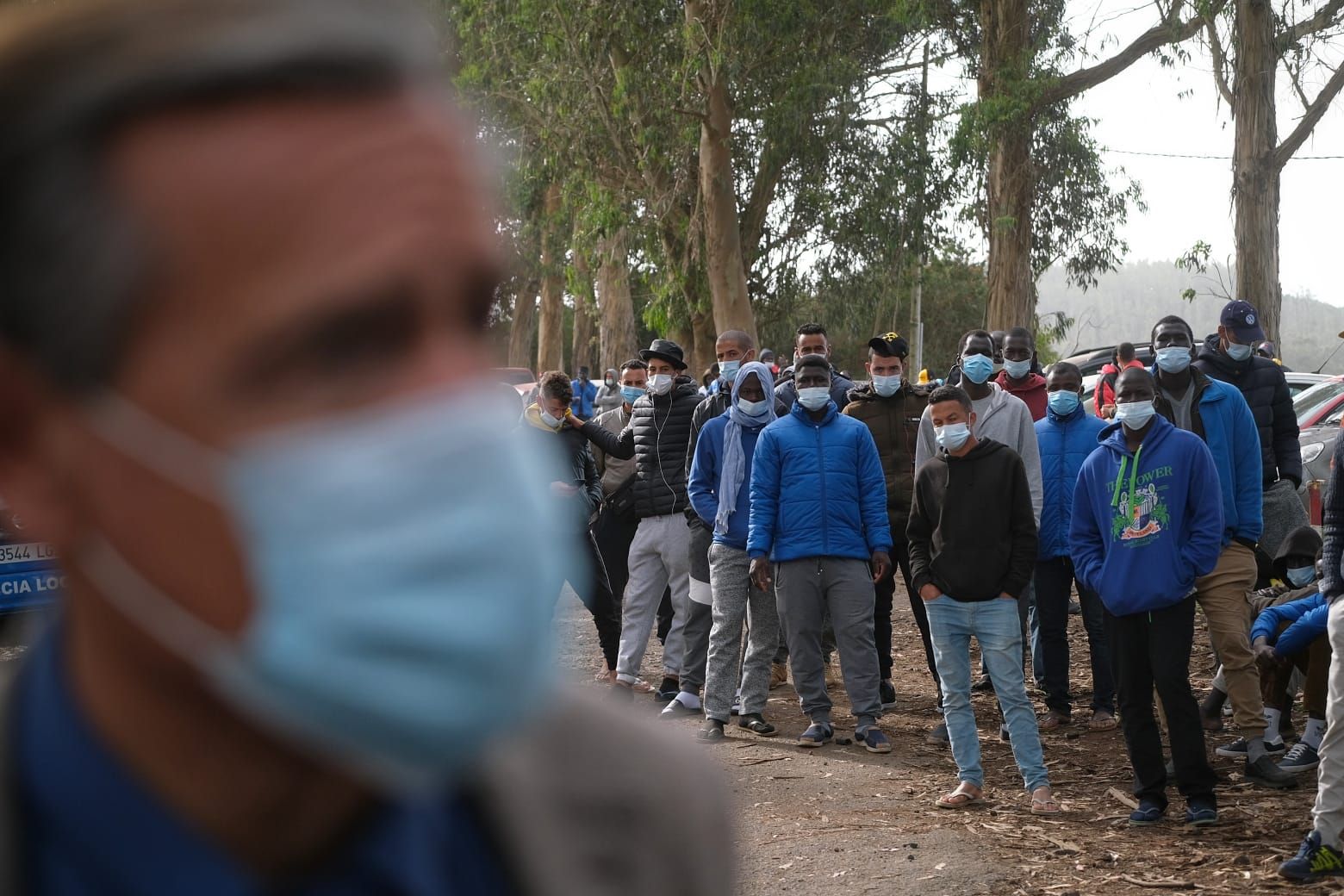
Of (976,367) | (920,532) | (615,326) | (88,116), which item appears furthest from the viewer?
(615,326)

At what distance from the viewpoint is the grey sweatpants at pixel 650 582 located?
10.0 metres

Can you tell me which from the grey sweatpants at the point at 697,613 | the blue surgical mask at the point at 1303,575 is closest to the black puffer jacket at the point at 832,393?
the grey sweatpants at the point at 697,613

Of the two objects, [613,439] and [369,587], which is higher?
[369,587]

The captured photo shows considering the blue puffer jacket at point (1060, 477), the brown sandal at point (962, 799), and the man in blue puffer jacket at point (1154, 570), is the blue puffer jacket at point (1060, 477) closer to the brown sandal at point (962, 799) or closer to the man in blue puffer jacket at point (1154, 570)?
the man in blue puffer jacket at point (1154, 570)

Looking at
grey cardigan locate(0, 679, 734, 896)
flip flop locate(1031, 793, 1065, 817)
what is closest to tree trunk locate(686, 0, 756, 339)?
flip flop locate(1031, 793, 1065, 817)

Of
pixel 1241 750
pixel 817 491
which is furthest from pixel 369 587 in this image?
pixel 1241 750

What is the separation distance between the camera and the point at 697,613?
984cm

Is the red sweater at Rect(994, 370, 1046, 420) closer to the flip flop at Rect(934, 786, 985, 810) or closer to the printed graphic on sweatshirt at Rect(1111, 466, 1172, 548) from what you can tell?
the printed graphic on sweatshirt at Rect(1111, 466, 1172, 548)

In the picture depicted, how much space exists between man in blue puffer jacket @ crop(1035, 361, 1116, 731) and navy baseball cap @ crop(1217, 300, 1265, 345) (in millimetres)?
1026

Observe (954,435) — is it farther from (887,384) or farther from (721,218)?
(721,218)

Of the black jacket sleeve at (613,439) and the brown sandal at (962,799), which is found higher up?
the black jacket sleeve at (613,439)

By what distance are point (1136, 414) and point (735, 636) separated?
3006 millimetres

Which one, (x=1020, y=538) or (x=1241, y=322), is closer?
(x=1020, y=538)

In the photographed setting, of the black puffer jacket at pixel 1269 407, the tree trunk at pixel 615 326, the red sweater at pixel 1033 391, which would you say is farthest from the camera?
the tree trunk at pixel 615 326
